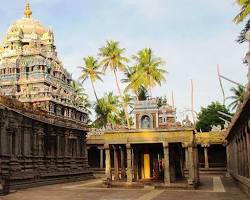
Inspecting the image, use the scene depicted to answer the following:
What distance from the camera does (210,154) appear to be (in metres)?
56.5

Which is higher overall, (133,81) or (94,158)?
(133,81)

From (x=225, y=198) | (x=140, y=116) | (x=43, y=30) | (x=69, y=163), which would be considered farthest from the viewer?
(x=43, y=30)

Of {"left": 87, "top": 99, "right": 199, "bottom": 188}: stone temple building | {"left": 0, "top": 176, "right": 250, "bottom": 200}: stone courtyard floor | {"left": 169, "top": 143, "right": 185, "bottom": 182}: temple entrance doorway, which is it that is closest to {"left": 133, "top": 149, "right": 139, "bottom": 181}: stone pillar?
{"left": 87, "top": 99, "right": 199, "bottom": 188}: stone temple building

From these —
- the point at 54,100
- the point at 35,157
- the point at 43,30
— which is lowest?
the point at 35,157

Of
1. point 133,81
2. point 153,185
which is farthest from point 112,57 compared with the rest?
point 153,185

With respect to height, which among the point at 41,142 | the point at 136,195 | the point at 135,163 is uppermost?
the point at 41,142

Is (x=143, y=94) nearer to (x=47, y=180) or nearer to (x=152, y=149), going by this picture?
(x=152, y=149)

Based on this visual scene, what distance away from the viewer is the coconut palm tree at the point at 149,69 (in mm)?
60000

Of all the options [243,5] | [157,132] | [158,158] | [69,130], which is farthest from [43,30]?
[243,5]

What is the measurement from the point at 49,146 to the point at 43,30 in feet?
104

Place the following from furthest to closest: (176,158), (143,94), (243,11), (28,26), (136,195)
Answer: (143,94), (28,26), (176,158), (136,195), (243,11)

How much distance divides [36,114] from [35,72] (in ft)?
68.1

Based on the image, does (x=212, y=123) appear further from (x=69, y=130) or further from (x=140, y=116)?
(x=140, y=116)

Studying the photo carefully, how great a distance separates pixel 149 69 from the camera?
198 ft
